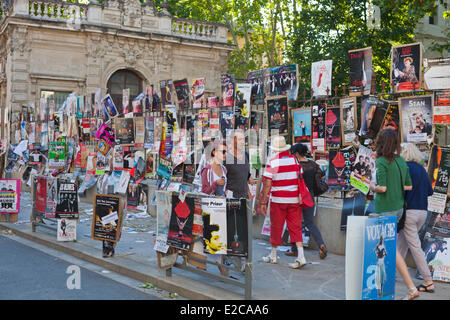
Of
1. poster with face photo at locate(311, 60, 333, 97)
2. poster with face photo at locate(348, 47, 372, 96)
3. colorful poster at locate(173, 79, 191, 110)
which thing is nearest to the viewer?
poster with face photo at locate(348, 47, 372, 96)

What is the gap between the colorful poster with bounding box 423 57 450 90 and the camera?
7012 millimetres

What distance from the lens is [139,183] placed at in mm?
12398

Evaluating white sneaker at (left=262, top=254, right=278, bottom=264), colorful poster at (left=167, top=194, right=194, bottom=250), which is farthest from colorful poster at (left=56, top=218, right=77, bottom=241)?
white sneaker at (left=262, top=254, right=278, bottom=264)

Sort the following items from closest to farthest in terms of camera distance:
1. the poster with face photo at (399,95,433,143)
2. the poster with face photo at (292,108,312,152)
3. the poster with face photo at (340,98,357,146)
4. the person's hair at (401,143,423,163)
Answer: the person's hair at (401,143,423,163)
the poster with face photo at (399,95,433,143)
the poster with face photo at (340,98,357,146)
the poster with face photo at (292,108,312,152)

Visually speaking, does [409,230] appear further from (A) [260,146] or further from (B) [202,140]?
(B) [202,140]

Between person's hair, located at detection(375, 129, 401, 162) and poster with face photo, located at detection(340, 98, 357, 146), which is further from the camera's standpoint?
poster with face photo, located at detection(340, 98, 357, 146)

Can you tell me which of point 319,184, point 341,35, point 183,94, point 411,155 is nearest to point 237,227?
point 411,155

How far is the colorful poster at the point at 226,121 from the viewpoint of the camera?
10.2 meters

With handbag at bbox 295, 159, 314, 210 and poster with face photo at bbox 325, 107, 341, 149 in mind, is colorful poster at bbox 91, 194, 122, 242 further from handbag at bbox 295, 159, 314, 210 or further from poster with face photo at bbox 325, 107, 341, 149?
poster with face photo at bbox 325, 107, 341, 149

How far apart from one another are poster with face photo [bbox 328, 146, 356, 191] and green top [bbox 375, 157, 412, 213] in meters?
2.37

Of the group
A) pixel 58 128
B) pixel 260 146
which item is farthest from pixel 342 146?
pixel 58 128

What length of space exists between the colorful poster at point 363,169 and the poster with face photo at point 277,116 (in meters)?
1.60

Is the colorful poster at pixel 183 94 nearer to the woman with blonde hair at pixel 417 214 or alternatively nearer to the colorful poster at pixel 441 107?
the colorful poster at pixel 441 107

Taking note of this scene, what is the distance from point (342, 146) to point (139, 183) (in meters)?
5.76
